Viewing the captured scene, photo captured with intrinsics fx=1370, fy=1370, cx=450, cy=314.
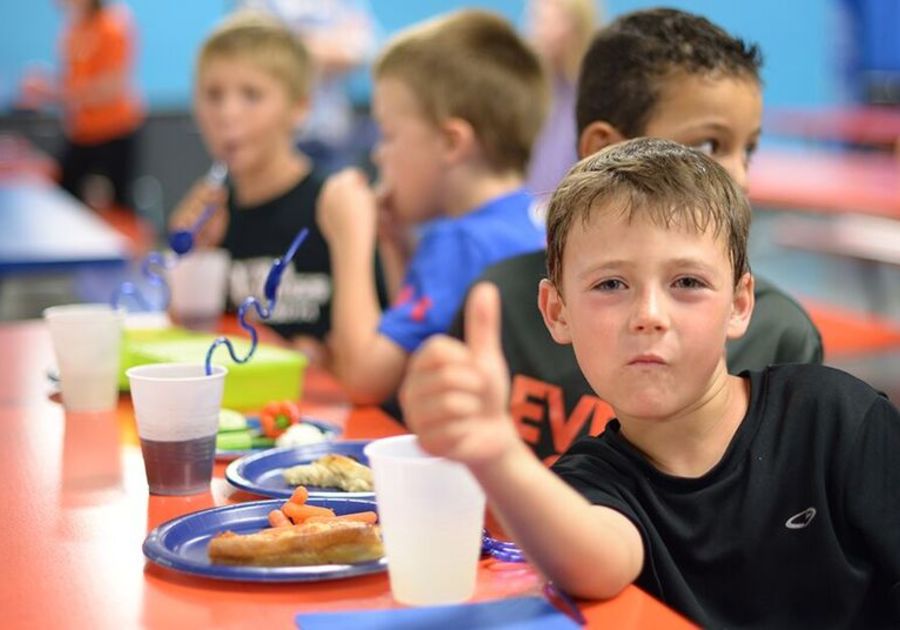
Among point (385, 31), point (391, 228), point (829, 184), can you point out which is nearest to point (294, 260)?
point (391, 228)

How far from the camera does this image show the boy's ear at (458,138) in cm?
258

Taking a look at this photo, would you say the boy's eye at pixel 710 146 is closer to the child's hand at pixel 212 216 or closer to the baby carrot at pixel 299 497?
the baby carrot at pixel 299 497

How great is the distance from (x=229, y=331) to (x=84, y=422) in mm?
783

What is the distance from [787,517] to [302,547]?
19.8 inches

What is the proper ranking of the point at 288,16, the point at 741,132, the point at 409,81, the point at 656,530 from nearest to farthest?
the point at 656,530, the point at 741,132, the point at 409,81, the point at 288,16

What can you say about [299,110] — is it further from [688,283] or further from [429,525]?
[429,525]

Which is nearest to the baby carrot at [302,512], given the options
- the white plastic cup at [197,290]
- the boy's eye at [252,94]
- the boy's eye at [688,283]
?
the boy's eye at [688,283]

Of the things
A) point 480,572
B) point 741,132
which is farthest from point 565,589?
point 741,132

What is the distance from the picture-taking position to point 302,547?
1.28m

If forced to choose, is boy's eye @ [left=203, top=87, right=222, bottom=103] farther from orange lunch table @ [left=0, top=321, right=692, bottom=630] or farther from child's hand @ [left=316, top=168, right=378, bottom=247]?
orange lunch table @ [left=0, top=321, right=692, bottom=630]

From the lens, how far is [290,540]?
1.28 metres

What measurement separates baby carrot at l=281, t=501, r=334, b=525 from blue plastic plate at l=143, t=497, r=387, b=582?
3 centimetres

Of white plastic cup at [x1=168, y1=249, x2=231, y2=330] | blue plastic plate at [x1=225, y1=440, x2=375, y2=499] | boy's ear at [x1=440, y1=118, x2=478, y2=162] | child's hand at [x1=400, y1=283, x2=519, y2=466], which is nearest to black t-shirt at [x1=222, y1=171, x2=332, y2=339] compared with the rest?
white plastic cup at [x1=168, y1=249, x2=231, y2=330]

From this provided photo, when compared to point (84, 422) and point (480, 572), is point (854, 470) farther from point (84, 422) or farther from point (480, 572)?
point (84, 422)
